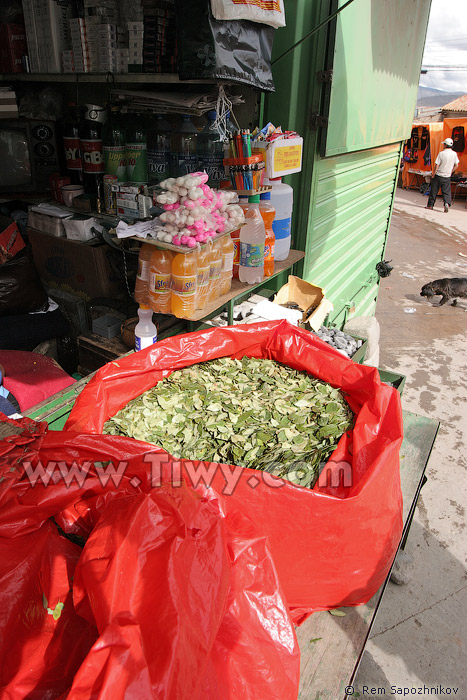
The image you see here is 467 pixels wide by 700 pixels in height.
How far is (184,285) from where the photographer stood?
7.46ft

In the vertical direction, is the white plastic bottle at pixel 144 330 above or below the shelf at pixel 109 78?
below

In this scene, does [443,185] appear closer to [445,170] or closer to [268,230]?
[445,170]

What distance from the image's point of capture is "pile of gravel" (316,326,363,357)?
11.4 feet

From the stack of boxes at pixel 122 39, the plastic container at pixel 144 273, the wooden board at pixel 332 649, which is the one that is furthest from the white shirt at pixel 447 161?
the wooden board at pixel 332 649

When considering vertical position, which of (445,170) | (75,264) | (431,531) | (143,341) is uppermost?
(75,264)

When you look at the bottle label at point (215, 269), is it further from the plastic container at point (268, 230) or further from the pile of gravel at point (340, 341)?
the pile of gravel at point (340, 341)

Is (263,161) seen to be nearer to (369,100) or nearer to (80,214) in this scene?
(80,214)

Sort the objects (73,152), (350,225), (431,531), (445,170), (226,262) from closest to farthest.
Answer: (226,262) → (431,531) → (73,152) → (350,225) → (445,170)

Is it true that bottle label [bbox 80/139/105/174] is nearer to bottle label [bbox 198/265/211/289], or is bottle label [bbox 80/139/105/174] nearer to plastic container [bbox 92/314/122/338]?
plastic container [bbox 92/314/122/338]

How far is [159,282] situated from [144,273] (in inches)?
5.0

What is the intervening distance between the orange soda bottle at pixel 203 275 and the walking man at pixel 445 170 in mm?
14282

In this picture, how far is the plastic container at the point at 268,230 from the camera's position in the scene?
292 cm

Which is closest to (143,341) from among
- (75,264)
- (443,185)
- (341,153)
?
(75,264)

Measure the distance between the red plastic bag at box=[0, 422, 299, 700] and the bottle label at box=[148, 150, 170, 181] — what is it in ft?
6.77
